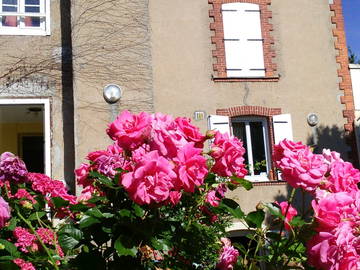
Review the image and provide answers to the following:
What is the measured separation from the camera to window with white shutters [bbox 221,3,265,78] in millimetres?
10656

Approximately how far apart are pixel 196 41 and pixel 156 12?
41.2 inches

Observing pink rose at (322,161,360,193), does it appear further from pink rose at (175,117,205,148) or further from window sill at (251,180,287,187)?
window sill at (251,180,287,187)

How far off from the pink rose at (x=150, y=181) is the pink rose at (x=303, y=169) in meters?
0.54

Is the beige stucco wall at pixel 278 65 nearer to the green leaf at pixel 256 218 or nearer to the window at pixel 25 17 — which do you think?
the window at pixel 25 17

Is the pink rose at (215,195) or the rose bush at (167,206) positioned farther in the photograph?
the pink rose at (215,195)

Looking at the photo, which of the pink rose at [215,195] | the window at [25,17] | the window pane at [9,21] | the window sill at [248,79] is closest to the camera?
the pink rose at [215,195]

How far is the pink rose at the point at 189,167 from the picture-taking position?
174 cm

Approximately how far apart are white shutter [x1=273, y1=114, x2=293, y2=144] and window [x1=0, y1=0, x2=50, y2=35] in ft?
16.5

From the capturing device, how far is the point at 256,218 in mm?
2074

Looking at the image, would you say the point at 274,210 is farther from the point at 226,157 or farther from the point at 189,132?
the point at 189,132

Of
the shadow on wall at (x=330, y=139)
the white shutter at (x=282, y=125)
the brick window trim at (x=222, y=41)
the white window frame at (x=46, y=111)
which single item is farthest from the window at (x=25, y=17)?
the shadow on wall at (x=330, y=139)

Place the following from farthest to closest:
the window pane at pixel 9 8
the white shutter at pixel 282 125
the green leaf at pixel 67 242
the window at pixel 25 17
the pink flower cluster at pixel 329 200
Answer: the white shutter at pixel 282 125 < the window pane at pixel 9 8 < the window at pixel 25 17 < the green leaf at pixel 67 242 < the pink flower cluster at pixel 329 200

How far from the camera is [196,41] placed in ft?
34.7

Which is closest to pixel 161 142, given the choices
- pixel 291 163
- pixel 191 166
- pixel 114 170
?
pixel 191 166
